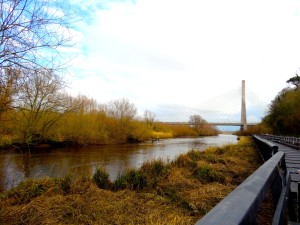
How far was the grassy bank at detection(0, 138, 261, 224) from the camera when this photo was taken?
18.4ft

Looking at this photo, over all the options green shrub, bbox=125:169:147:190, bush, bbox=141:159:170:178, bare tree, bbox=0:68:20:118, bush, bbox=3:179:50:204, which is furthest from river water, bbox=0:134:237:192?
bare tree, bbox=0:68:20:118

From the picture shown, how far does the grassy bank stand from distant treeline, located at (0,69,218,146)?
207cm

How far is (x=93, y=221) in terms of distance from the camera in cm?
555

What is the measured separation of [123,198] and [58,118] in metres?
23.5

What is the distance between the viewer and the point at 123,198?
7.11 metres

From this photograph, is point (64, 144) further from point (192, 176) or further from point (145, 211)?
point (145, 211)

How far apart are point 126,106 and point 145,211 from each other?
1963 inches

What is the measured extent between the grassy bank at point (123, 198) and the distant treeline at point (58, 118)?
2071mm

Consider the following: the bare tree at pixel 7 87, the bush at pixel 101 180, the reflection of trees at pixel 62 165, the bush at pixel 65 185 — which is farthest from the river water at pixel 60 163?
the bare tree at pixel 7 87

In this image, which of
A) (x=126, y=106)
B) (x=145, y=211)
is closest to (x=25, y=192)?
(x=145, y=211)

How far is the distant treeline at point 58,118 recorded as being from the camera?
5.68m

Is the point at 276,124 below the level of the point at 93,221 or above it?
above

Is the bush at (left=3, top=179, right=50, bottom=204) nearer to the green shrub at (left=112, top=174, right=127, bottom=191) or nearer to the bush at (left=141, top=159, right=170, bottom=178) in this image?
the green shrub at (left=112, top=174, right=127, bottom=191)

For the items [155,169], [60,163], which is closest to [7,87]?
[155,169]
